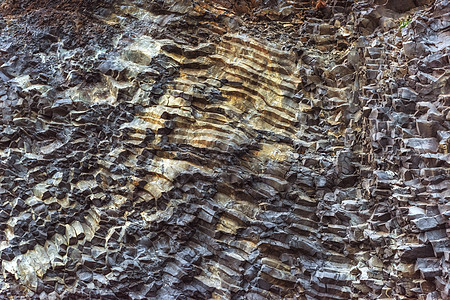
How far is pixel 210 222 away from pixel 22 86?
5234 mm

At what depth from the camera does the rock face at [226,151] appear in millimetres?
6992

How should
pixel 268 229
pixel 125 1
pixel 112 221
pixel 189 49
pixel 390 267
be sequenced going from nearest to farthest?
pixel 390 267 → pixel 268 229 → pixel 112 221 → pixel 189 49 → pixel 125 1

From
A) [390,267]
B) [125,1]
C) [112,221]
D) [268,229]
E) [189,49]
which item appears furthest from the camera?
[125,1]

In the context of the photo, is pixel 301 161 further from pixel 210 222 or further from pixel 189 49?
pixel 189 49

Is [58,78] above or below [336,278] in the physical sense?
above

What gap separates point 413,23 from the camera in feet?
25.0

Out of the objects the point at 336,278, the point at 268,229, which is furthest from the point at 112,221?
the point at 336,278

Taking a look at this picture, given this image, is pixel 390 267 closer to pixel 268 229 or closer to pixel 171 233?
pixel 268 229

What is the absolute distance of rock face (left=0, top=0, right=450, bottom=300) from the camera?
22.9ft

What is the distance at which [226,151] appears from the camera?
815cm

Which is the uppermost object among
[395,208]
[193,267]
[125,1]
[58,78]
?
[125,1]

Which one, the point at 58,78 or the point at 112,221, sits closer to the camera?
the point at 112,221

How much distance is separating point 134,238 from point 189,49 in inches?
162

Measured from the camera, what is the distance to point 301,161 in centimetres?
806
